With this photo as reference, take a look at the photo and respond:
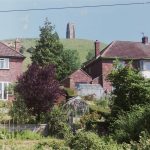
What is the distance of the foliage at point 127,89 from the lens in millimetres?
27781

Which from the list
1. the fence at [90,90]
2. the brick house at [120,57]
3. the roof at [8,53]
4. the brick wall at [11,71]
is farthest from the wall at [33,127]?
the brick house at [120,57]

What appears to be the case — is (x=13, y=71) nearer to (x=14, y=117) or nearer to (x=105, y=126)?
(x=14, y=117)

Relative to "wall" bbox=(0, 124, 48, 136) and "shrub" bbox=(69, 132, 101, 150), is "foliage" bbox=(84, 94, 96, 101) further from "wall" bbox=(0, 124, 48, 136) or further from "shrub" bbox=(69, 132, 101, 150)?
"shrub" bbox=(69, 132, 101, 150)

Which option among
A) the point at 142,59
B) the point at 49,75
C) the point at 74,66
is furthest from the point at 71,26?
the point at 49,75

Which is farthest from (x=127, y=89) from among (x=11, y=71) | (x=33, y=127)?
(x=11, y=71)

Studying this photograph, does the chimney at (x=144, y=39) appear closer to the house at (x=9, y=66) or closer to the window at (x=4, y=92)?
the house at (x=9, y=66)

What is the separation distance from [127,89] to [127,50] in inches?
1496

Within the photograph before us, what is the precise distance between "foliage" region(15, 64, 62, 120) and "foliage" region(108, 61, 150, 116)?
4947 mm

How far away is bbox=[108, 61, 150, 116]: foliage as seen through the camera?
27781mm

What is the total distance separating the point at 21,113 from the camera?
108 ft

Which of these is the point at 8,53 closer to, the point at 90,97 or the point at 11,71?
the point at 11,71

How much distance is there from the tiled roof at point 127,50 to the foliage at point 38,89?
30.1 m

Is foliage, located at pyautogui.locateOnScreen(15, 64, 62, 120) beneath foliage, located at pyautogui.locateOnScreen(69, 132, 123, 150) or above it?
above

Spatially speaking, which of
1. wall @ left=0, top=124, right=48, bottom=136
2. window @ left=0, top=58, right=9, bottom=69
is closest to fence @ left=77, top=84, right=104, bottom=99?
window @ left=0, top=58, right=9, bottom=69
